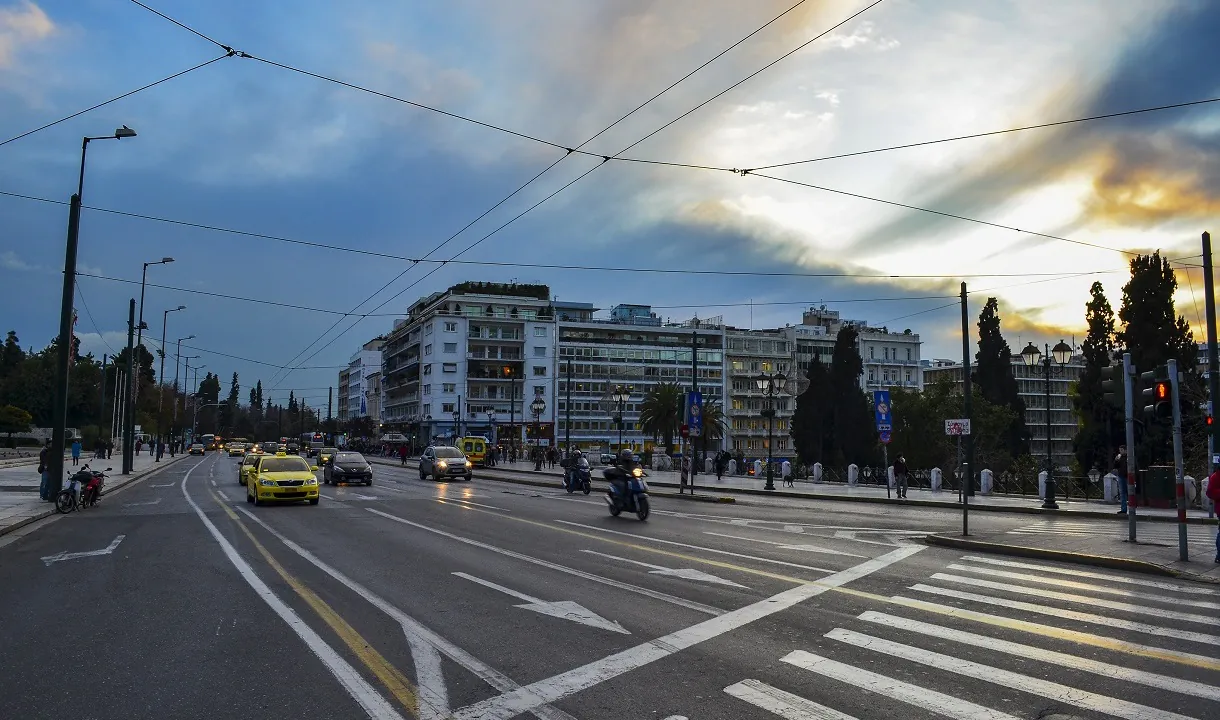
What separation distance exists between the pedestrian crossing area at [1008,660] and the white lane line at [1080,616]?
0.8 inches

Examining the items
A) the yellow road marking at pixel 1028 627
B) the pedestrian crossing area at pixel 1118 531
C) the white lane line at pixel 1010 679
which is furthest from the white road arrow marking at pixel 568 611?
the pedestrian crossing area at pixel 1118 531

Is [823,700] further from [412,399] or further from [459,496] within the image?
[412,399]

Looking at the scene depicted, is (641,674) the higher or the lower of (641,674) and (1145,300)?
the lower

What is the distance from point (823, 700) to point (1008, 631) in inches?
132

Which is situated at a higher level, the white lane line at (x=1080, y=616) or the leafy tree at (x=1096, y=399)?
the leafy tree at (x=1096, y=399)

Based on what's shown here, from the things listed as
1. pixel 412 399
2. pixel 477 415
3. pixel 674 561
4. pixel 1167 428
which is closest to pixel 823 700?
pixel 674 561

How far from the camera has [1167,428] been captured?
1519 inches

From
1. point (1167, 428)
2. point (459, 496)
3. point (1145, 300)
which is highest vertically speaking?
point (1145, 300)

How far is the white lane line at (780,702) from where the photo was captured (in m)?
5.39

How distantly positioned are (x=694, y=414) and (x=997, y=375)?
163 feet

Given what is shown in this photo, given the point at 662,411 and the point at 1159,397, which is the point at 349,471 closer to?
the point at 1159,397

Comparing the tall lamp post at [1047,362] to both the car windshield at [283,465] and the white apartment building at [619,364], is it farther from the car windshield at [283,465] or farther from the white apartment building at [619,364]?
the white apartment building at [619,364]

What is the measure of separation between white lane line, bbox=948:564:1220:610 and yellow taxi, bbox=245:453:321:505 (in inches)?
707

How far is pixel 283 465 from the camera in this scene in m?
24.6
